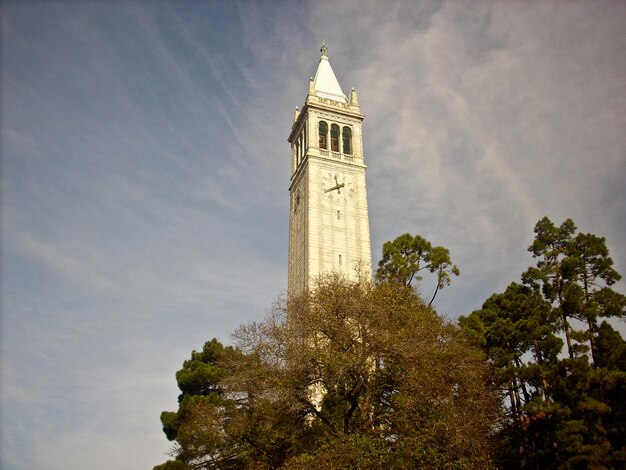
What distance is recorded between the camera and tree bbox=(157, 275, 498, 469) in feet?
64.1

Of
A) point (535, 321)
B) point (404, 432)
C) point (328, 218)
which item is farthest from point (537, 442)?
point (328, 218)

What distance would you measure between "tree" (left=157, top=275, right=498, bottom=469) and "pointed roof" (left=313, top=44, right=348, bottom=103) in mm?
31860

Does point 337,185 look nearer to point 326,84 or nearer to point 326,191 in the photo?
point 326,191

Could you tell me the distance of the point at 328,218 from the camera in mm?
44969

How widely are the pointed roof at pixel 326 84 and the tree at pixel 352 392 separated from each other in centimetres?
3186

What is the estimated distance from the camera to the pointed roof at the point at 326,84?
53250 mm

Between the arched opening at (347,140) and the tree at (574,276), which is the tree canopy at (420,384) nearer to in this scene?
the tree at (574,276)

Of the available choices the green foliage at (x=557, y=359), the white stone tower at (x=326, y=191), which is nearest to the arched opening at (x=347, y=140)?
the white stone tower at (x=326, y=191)

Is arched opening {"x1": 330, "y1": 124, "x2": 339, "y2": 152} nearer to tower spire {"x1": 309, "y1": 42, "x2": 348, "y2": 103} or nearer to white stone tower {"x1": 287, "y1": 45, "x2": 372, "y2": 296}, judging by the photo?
white stone tower {"x1": 287, "y1": 45, "x2": 372, "y2": 296}

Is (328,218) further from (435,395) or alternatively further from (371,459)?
(371,459)

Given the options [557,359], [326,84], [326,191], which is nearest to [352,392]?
[557,359]

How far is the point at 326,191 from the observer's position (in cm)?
4603

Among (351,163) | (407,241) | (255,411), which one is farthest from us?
(351,163)

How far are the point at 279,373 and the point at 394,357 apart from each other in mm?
4599
